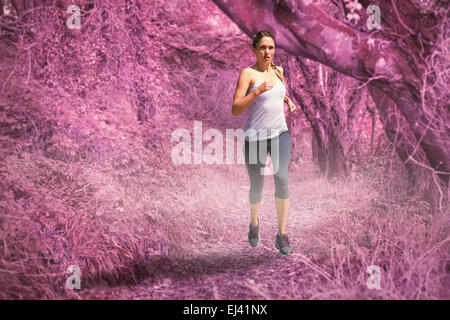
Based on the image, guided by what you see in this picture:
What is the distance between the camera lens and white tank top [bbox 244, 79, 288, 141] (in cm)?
330

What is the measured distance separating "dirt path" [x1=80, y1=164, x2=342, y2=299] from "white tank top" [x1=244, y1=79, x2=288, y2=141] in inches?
49.1

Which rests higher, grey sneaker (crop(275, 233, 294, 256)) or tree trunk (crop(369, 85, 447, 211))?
tree trunk (crop(369, 85, 447, 211))

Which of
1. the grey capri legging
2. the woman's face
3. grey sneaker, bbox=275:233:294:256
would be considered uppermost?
the woman's face

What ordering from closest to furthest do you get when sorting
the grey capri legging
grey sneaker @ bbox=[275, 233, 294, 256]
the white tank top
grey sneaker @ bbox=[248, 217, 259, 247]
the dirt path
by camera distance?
the dirt path → the white tank top → the grey capri legging → grey sneaker @ bbox=[275, 233, 294, 256] → grey sneaker @ bbox=[248, 217, 259, 247]

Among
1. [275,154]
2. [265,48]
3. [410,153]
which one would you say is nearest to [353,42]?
[265,48]

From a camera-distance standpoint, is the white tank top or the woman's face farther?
the white tank top

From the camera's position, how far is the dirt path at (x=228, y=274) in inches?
119

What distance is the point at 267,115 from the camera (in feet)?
11.0

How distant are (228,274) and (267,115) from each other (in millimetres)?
1589

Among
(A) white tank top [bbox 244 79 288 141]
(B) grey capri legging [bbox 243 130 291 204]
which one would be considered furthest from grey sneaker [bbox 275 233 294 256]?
(A) white tank top [bbox 244 79 288 141]

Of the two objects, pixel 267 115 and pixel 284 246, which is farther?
pixel 284 246

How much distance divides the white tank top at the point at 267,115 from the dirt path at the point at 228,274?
1246 millimetres

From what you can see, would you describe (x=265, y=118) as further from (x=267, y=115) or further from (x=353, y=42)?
(x=353, y=42)

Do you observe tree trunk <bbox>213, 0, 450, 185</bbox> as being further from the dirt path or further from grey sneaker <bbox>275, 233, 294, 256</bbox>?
the dirt path
